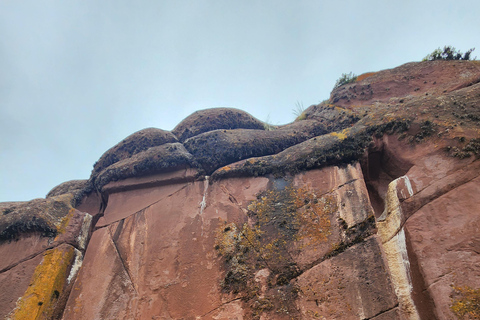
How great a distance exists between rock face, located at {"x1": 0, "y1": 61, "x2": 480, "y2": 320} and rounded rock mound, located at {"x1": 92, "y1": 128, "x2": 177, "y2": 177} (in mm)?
175

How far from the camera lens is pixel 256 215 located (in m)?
5.63

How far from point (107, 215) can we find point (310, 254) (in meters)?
4.48

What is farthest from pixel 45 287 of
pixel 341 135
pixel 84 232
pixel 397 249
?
pixel 341 135

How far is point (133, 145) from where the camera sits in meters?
7.94

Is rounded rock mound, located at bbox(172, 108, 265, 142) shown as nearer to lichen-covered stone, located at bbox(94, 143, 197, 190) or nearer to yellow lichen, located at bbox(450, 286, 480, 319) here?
lichen-covered stone, located at bbox(94, 143, 197, 190)

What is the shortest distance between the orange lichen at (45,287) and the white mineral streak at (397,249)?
5547 millimetres

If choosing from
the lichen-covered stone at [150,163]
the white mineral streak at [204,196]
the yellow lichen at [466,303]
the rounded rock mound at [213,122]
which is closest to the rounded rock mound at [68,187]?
the lichen-covered stone at [150,163]

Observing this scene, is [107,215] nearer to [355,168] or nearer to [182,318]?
[182,318]

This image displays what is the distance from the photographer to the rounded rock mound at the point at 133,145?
25.8ft

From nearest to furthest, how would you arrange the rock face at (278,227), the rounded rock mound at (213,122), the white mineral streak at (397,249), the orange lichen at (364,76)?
1. the white mineral streak at (397,249)
2. the rock face at (278,227)
3. the rounded rock mound at (213,122)
4. the orange lichen at (364,76)

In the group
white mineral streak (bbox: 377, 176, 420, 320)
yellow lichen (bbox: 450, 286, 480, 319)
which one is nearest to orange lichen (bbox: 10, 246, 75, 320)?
white mineral streak (bbox: 377, 176, 420, 320)

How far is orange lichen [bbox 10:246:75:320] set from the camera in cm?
507

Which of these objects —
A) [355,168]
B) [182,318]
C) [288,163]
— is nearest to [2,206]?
[182,318]

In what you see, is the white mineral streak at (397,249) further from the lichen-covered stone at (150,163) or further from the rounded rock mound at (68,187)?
the rounded rock mound at (68,187)
